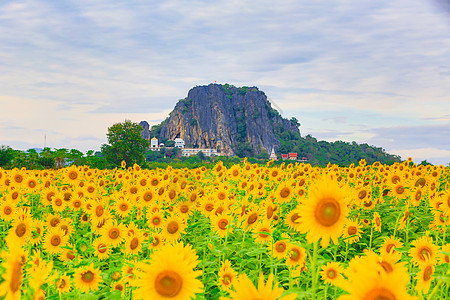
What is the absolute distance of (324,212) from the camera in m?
2.02

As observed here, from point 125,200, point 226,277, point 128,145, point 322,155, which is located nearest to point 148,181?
point 125,200

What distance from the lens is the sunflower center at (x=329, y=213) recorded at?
2.01m

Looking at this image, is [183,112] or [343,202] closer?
[343,202]

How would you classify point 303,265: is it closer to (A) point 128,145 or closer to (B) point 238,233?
(B) point 238,233

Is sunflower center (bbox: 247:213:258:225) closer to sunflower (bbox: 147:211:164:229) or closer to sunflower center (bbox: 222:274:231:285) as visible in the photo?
sunflower center (bbox: 222:274:231:285)

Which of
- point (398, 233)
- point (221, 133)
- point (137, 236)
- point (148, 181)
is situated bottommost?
point (398, 233)

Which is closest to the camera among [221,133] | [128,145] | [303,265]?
[303,265]

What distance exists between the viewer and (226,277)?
363cm

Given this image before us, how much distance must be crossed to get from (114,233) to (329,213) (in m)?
3.43

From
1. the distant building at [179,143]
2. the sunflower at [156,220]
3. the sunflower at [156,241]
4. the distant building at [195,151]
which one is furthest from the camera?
the distant building at [179,143]

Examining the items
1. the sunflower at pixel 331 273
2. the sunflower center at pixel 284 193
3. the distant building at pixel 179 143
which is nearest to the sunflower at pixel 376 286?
the sunflower at pixel 331 273

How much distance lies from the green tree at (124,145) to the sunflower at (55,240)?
41.2 metres

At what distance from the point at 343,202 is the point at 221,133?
601 feet

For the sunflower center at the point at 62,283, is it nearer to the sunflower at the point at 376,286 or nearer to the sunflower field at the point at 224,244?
the sunflower field at the point at 224,244
